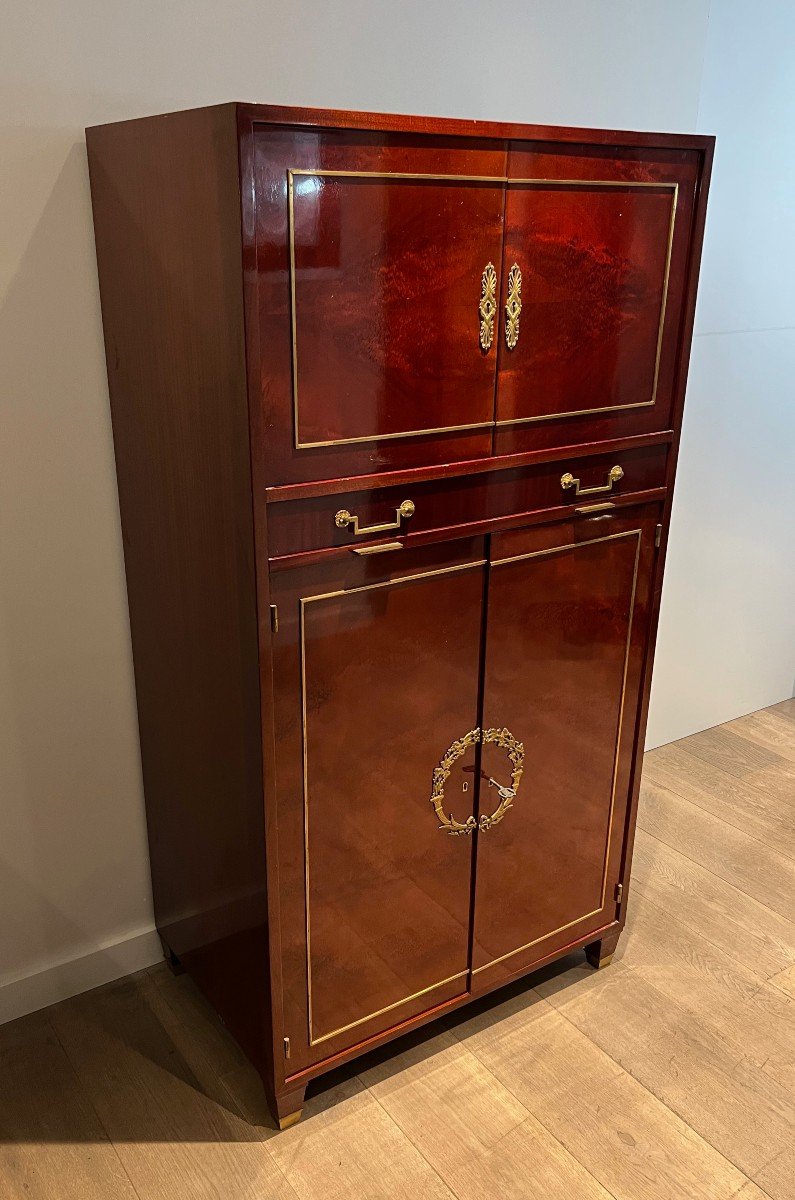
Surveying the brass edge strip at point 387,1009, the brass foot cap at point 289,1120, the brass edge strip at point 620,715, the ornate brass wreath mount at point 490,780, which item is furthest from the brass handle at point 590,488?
the brass foot cap at point 289,1120

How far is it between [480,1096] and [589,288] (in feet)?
4.58

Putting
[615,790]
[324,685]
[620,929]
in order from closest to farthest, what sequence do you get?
[324,685] < [615,790] < [620,929]

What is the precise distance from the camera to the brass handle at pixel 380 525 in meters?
1.43

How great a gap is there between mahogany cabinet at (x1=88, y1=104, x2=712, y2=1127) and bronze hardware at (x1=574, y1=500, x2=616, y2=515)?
0.01 meters

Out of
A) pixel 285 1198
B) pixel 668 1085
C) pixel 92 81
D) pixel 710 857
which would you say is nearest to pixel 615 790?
pixel 668 1085

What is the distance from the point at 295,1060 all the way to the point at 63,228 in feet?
4.65

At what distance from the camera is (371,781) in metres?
1.62

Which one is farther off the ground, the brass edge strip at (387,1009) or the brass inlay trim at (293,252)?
the brass inlay trim at (293,252)

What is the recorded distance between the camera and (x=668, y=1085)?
1.85m

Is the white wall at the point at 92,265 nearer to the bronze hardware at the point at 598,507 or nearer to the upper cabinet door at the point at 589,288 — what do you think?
the upper cabinet door at the point at 589,288

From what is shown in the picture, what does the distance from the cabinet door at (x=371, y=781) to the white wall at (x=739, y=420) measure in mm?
1324

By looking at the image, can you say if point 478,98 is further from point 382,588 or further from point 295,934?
point 295,934

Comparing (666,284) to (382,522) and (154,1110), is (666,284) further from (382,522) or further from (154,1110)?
(154,1110)

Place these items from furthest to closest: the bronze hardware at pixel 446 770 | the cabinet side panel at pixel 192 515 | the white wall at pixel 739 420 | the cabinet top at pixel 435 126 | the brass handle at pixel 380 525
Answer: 1. the white wall at pixel 739 420
2. the bronze hardware at pixel 446 770
3. the brass handle at pixel 380 525
4. the cabinet side panel at pixel 192 515
5. the cabinet top at pixel 435 126
